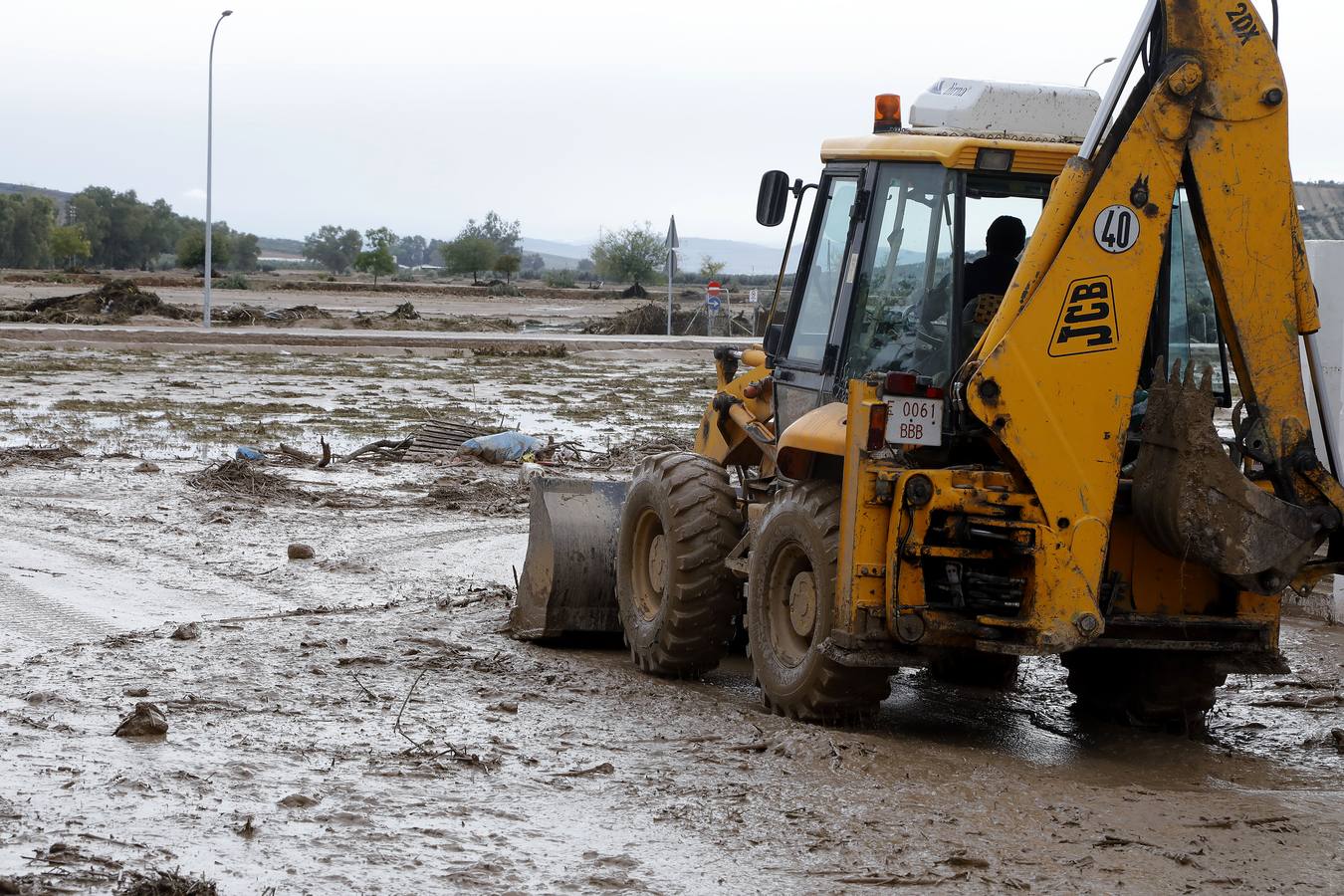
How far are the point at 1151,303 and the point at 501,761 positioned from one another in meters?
3.16

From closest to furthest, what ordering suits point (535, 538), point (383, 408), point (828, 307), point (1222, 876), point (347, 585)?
point (1222, 876), point (828, 307), point (535, 538), point (347, 585), point (383, 408)

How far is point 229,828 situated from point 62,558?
656 cm

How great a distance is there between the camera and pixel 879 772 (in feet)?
20.4

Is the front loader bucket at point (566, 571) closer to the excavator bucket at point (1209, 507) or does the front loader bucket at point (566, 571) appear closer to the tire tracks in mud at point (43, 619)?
the tire tracks in mud at point (43, 619)

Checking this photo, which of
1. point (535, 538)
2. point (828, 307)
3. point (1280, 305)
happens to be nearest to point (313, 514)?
point (535, 538)

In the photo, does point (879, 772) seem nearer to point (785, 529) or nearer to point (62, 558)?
point (785, 529)

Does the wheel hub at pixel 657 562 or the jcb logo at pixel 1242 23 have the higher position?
the jcb logo at pixel 1242 23

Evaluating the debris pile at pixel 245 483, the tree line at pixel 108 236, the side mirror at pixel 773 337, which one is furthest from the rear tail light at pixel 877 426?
the tree line at pixel 108 236

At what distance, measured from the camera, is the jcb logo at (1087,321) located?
20.4 ft

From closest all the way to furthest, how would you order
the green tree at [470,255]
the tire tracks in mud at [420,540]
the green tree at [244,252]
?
the tire tracks in mud at [420,540]
the green tree at [470,255]
the green tree at [244,252]

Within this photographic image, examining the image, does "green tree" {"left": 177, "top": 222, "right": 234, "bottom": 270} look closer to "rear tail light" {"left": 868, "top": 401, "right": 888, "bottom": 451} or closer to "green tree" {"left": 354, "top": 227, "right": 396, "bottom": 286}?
"green tree" {"left": 354, "top": 227, "right": 396, "bottom": 286}

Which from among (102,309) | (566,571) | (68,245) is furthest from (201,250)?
(566,571)

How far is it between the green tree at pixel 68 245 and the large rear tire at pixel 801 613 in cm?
10049

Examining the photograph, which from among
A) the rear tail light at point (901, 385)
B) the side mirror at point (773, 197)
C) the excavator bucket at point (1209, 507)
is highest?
the side mirror at point (773, 197)
